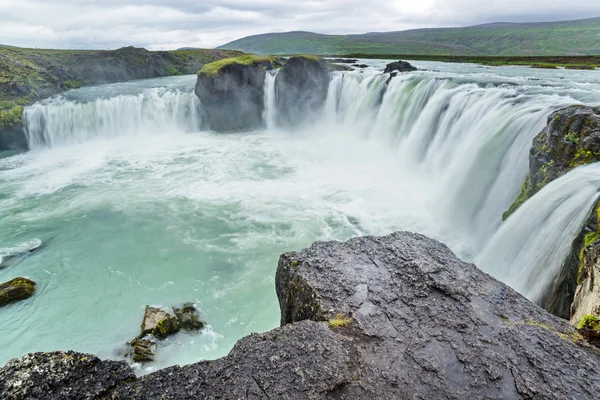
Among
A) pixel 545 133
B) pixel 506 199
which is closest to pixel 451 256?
pixel 545 133

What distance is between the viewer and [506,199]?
502 inches

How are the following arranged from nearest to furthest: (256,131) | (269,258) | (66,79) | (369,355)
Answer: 1. (369,355)
2. (269,258)
3. (256,131)
4. (66,79)

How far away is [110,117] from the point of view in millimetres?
33375

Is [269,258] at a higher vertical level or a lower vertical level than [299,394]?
lower

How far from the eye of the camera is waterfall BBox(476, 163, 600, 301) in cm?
759

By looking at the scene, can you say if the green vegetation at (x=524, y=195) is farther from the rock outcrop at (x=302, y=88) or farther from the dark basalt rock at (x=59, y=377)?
the rock outcrop at (x=302, y=88)

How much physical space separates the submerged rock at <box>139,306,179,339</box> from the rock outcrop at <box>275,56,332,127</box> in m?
27.0

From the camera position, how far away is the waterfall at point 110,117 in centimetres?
3122

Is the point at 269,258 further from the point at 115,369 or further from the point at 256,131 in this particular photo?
the point at 256,131

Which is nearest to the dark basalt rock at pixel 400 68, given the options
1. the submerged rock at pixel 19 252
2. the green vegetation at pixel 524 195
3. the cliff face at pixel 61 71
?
the green vegetation at pixel 524 195

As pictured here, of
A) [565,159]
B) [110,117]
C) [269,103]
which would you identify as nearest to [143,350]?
[565,159]

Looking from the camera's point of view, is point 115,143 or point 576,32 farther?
point 576,32

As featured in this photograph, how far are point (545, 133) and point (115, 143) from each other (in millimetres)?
32559

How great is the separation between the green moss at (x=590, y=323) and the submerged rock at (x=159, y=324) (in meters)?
9.40
